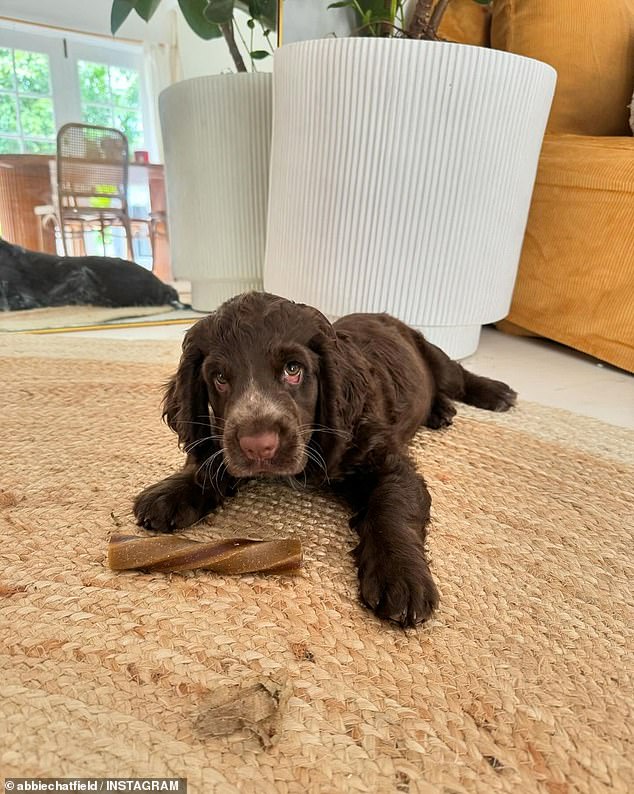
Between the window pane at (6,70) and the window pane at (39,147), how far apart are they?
295 millimetres

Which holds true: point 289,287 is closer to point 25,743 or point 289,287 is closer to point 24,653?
point 24,653

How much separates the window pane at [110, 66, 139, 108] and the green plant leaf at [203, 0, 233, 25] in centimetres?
57

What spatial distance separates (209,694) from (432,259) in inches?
87.6

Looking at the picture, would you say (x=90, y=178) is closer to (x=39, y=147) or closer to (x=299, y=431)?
(x=39, y=147)

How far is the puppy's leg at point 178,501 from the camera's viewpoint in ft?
5.04

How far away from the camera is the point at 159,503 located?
155cm

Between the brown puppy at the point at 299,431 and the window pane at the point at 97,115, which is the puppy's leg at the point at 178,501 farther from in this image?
the window pane at the point at 97,115

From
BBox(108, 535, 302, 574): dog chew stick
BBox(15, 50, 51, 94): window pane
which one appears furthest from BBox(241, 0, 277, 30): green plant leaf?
BBox(108, 535, 302, 574): dog chew stick

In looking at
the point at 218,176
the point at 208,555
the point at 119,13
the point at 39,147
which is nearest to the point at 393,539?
the point at 208,555

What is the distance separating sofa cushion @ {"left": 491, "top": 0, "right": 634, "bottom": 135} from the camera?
143 inches

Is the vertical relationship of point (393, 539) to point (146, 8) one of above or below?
below

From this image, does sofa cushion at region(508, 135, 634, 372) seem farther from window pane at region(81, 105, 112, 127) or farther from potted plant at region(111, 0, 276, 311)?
window pane at region(81, 105, 112, 127)

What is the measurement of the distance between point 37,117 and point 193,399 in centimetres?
303

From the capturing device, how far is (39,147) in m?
3.81
